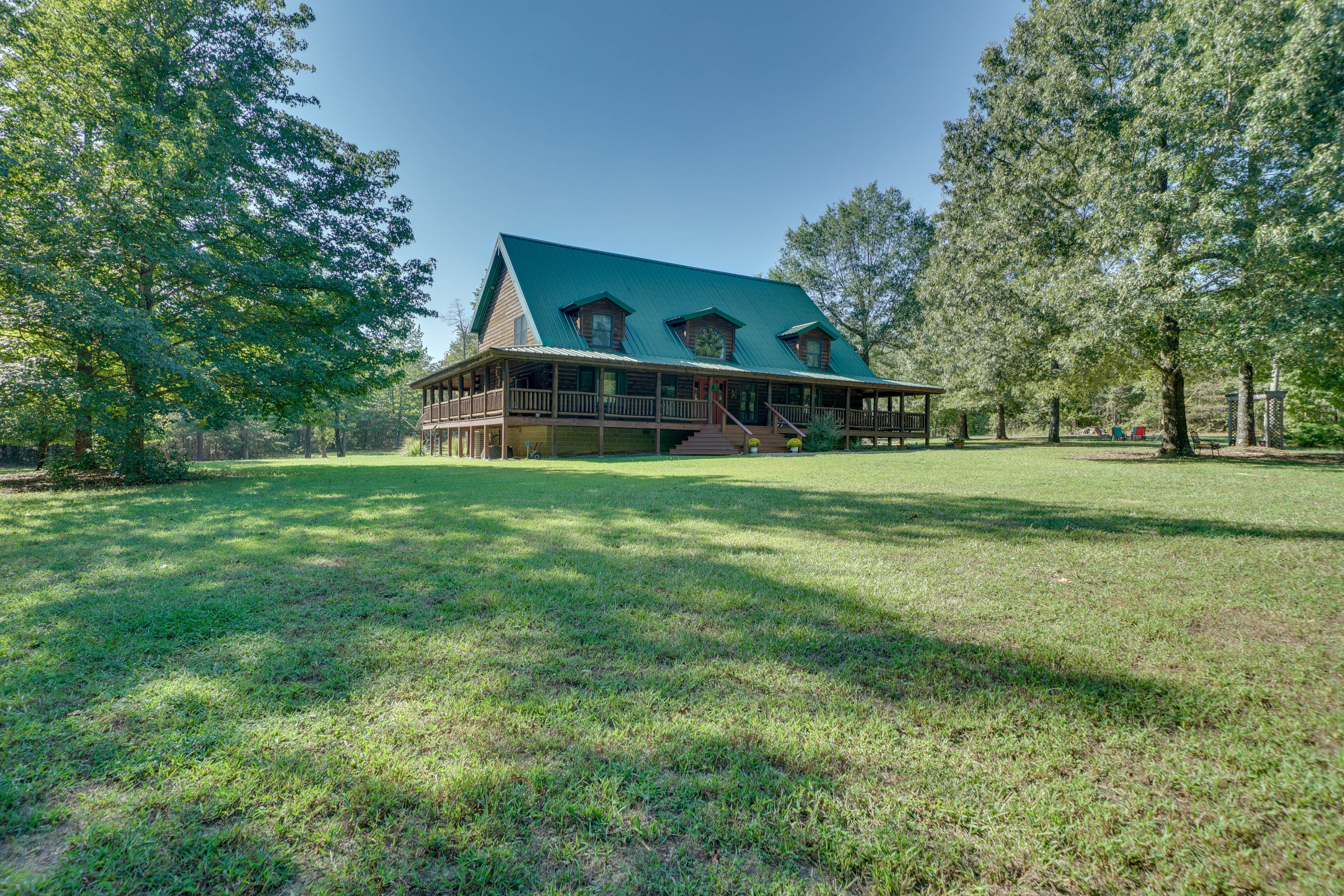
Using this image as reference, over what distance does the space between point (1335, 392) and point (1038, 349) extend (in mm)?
11315

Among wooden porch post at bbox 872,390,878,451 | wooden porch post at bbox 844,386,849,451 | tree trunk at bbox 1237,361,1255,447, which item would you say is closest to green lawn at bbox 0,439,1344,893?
wooden porch post at bbox 844,386,849,451

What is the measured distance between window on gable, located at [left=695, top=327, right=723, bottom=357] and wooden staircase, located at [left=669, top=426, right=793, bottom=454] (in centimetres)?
380

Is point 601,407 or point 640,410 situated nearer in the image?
point 601,407

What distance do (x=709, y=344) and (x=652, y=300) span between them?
11.3 feet

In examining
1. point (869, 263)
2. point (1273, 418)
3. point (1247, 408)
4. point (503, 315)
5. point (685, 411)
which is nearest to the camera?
point (1273, 418)

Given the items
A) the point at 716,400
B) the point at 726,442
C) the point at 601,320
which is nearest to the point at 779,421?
the point at 716,400

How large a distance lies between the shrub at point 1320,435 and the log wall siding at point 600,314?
2736 centimetres

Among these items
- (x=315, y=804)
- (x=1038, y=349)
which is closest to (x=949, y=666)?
(x=315, y=804)

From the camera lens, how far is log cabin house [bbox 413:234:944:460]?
1919cm

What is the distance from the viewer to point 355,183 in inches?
534

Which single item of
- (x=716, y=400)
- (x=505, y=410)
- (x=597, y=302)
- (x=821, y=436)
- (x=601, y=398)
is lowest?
(x=821, y=436)

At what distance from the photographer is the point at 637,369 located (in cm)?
1917

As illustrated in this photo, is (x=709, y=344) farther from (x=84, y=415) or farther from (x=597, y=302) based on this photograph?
(x=84, y=415)

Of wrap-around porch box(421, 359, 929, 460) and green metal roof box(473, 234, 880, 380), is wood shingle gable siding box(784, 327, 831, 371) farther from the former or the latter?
wrap-around porch box(421, 359, 929, 460)
